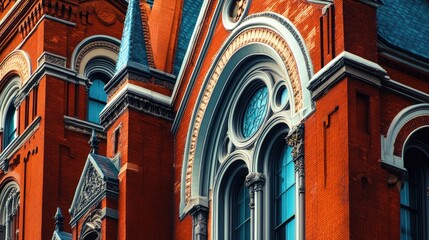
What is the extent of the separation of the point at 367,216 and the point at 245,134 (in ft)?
22.4

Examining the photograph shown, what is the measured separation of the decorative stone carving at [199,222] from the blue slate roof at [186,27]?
4996 millimetres

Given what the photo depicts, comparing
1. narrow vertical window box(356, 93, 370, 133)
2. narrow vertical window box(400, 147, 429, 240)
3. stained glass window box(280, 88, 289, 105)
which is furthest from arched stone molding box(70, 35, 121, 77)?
narrow vertical window box(356, 93, 370, 133)

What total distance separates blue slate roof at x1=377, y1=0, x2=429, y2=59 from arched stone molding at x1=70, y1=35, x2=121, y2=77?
44.7ft

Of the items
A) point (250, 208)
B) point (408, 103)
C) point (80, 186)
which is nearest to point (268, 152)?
point (250, 208)

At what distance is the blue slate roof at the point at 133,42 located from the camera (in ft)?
147

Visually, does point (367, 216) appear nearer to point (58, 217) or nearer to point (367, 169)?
point (367, 169)

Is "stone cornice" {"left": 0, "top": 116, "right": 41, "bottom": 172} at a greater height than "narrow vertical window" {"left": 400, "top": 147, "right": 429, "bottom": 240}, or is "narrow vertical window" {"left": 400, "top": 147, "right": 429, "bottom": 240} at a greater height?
"stone cornice" {"left": 0, "top": 116, "right": 41, "bottom": 172}

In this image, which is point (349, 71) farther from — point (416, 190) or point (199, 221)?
point (199, 221)

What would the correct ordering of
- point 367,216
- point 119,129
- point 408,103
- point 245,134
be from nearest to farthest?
1. point 367,216
2. point 408,103
3. point 245,134
4. point 119,129

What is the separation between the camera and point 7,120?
54.8m

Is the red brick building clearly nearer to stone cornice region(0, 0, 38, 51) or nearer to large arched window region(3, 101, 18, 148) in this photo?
A: stone cornice region(0, 0, 38, 51)

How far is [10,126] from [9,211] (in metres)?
3.26

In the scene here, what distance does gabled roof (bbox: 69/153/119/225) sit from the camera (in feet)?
142

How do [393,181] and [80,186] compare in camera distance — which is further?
[80,186]
